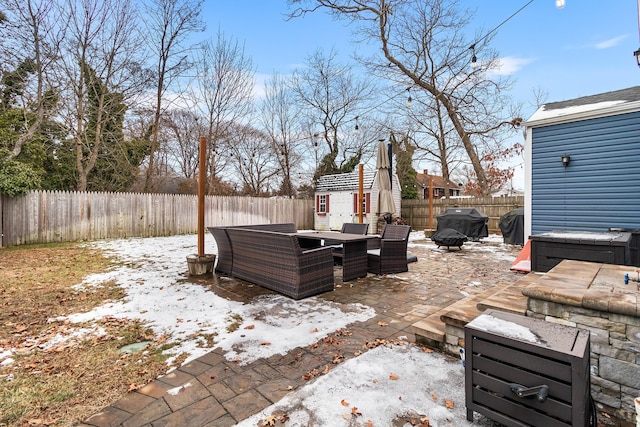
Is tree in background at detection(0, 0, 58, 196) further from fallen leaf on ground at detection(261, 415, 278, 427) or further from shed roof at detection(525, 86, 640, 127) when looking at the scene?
shed roof at detection(525, 86, 640, 127)

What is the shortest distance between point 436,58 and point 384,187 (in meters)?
8.67

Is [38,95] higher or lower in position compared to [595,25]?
lower

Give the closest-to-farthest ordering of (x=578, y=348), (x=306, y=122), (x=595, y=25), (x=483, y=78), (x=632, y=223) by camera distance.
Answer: (x=578, y=348), (x=632, y=223), (x=595, y=25), (x=483, y=78), (x=306, y=122)

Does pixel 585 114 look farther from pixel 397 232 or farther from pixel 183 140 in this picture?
pixel 183 140

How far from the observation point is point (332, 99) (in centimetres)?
1731

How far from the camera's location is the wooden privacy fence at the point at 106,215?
8.18m

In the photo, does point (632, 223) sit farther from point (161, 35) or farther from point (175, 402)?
point (161, 35)

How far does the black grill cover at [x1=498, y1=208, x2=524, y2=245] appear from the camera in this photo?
8961 mm

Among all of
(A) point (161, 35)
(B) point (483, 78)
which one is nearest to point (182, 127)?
(A) point (161, 35)

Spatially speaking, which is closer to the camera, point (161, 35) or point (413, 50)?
point (161, 35)

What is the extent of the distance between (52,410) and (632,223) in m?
8.08

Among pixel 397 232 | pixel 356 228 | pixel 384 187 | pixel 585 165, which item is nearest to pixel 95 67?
pixel 384 187

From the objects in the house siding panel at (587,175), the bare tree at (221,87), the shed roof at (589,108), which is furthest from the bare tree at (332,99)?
the house siding panel at (587,175)

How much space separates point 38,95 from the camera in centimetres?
884
